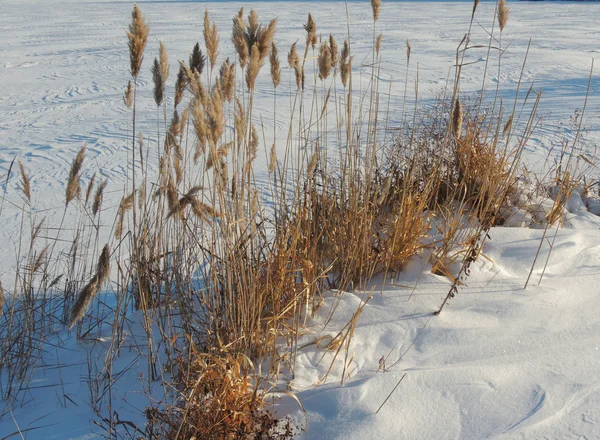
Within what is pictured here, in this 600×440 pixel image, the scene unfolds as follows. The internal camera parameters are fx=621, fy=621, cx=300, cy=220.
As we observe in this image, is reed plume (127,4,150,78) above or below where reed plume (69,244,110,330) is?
above

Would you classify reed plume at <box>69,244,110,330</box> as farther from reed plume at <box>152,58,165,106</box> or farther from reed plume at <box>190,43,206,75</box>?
reed plume at <box>190,43,206,75</box>

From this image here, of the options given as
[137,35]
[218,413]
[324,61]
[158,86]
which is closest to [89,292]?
[218,413]

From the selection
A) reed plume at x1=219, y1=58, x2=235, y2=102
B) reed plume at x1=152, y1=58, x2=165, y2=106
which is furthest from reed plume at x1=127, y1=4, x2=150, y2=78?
reed plume at x1=219, y1=58, x2=235, y2=102

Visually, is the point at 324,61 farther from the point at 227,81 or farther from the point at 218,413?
the point at 218,413

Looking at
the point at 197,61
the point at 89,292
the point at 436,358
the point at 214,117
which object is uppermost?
the point at 197,61

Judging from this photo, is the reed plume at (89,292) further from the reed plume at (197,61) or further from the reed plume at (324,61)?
the reed plume at (324,61)

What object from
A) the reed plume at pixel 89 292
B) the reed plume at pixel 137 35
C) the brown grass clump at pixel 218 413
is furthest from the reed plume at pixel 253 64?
the brown grass clump at pixel 218 413

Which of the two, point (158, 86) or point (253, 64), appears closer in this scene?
point (253, 64)

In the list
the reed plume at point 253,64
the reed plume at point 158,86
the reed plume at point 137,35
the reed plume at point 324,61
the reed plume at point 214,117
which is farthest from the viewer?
the reed plume at point 324,61

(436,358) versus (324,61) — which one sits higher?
(324,61)

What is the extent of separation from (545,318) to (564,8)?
1572cm

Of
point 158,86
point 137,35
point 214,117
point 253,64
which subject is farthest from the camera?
point 158,86

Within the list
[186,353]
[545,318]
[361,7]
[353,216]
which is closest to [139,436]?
[186,353]

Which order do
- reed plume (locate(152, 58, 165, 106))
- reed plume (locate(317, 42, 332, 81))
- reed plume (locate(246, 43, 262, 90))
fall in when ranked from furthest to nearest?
reed plume (locate(317, 42, 332, 81))
reed plume (locate(152, 58, 165, 106))
reed plume (locate(246, 43, 262, 90))
